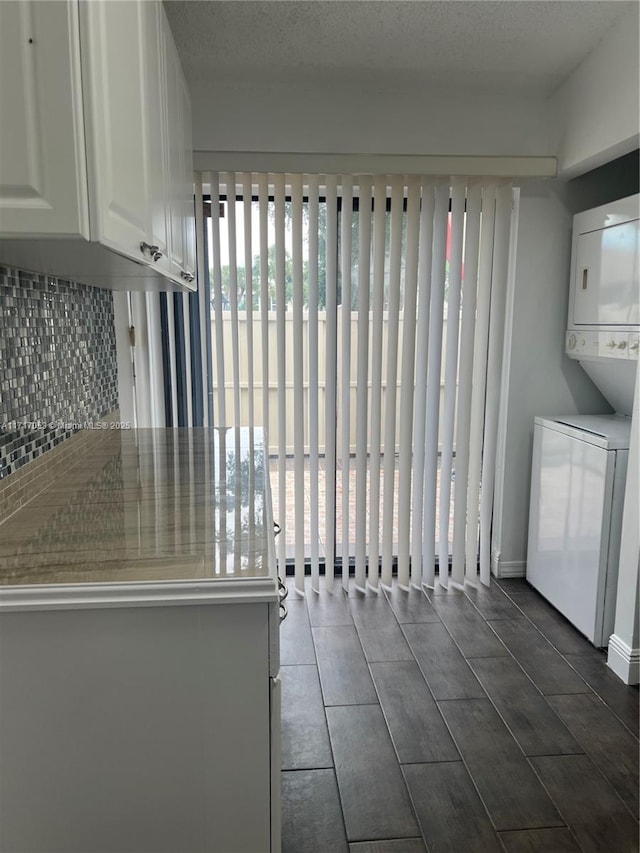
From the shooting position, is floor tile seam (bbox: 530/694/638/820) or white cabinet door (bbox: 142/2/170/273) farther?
floor tile seam (bbox: 530/694/638/820)

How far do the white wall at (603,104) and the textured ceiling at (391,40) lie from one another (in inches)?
2.2

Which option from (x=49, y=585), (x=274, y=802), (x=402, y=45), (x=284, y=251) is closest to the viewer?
(x=49, y=585)

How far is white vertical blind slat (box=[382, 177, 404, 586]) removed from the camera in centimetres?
296

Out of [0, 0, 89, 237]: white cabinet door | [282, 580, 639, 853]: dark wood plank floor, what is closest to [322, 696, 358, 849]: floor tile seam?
[282, 580, 639, 853]: dark wood plank floor

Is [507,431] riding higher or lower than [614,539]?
higher

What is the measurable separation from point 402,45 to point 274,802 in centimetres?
267

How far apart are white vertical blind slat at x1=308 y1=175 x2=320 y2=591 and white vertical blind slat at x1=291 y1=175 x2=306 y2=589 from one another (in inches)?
1.9

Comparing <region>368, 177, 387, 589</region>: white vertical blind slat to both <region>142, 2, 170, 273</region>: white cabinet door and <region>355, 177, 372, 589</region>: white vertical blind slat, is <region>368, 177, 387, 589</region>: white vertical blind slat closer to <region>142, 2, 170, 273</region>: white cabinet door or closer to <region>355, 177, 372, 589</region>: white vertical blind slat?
<region>355, 177, 372, 589</region>: white vertical blind slat

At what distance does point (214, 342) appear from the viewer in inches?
121

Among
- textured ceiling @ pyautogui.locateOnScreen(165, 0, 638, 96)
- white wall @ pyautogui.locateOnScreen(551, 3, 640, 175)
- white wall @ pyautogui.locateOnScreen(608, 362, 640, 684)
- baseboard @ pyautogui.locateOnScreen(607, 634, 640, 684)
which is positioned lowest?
baseboard @ pyautogui.locateOnScreen(607, 634, 640, 684)

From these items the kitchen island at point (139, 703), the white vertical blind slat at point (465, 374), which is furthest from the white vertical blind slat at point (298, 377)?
the kitchen island at point (139, 703)

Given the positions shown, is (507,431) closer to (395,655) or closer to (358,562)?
(358,562)

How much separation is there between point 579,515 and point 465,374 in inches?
35.0

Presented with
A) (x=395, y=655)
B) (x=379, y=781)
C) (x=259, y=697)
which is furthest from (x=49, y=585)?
(x=395, y=655)
